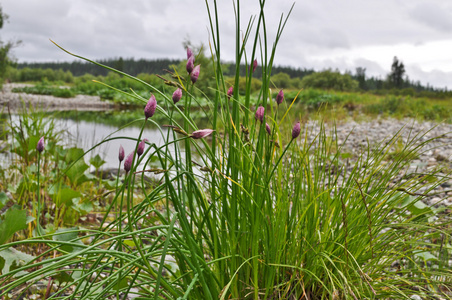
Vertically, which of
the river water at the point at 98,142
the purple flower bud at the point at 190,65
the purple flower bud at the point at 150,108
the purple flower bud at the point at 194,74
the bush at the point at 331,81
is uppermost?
the bush at the point at 331,81

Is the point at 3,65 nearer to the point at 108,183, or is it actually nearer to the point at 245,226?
the point at 108,183

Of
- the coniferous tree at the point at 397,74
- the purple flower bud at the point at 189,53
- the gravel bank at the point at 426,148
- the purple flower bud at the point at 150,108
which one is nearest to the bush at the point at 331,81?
the coniferous tree at the point at 397,74

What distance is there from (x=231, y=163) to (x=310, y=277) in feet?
1.39

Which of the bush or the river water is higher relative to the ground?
the bush

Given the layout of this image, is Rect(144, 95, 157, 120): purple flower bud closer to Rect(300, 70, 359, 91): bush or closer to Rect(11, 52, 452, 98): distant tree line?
Rect(11, 52, 452, 98): distant tree line

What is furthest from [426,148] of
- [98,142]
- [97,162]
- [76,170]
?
[98,142]

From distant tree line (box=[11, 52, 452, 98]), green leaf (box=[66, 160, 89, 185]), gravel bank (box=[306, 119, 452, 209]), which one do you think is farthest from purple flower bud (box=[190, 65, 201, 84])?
distant tree line (box=[11, 52, 452, 98])

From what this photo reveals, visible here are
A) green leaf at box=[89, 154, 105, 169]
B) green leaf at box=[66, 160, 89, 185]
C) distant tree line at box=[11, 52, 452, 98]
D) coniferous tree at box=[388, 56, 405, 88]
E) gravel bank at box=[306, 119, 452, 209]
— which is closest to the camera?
gravel bank at box=[306, 119, 452, 209]

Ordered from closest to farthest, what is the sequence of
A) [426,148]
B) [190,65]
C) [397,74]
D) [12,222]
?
[190,65]
[12,222]
[426,148]
[397,74]

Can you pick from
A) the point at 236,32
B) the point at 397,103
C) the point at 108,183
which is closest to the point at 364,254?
the point at 236,32

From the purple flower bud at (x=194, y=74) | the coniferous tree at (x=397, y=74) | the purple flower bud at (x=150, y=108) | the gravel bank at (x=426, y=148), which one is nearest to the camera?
the purple flower bud at (x=150, y=108)

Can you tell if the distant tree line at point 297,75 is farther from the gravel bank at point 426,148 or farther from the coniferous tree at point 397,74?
the gravel bank at point 426,148

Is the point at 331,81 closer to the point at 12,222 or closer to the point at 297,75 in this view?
the point at 297,75

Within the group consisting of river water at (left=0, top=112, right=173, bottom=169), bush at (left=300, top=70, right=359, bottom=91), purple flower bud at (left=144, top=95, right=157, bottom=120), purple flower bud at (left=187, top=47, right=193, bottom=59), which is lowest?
river water at (left=0, top=112, right=173, bottom=169)
